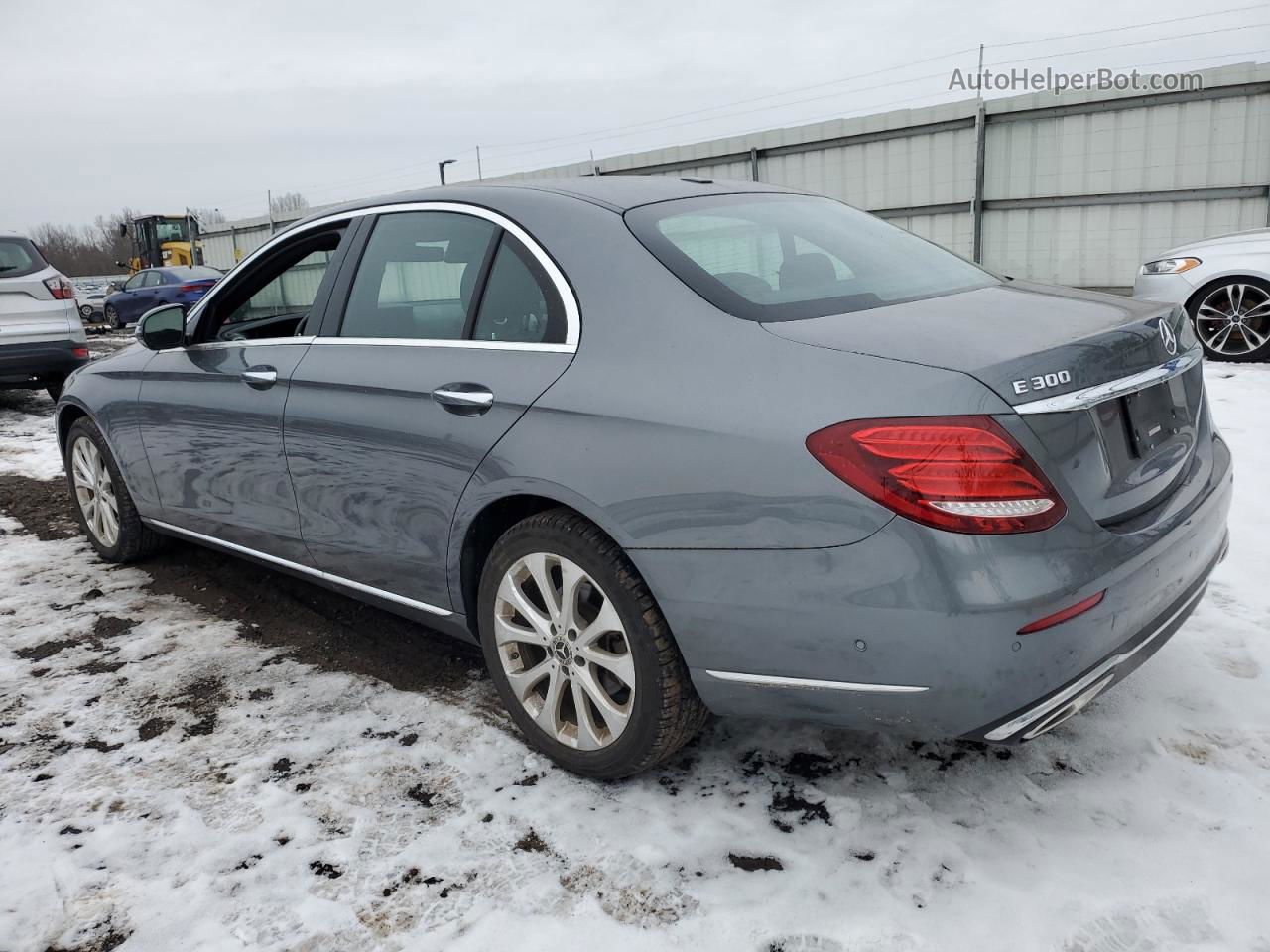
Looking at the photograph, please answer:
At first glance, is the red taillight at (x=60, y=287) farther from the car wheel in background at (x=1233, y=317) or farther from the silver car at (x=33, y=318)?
the car wheel in background at (x=1233, y=317)

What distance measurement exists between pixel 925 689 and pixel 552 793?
42.9 inches

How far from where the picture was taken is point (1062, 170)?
1195 cm

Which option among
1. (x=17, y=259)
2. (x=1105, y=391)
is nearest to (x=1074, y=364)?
(x=1105, y=391)

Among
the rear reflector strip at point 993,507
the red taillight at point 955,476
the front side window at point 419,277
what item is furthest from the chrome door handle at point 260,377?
the rear reflector strip at point 993,507

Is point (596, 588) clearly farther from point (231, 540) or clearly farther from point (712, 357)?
point (231, 540)

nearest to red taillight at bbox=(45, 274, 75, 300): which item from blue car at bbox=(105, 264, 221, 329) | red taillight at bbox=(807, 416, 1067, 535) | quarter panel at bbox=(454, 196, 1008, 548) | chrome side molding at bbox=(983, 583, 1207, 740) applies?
quarter panel at bbox=(454, 196, 1008, 548)

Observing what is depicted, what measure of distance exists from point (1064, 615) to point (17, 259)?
10.3 m

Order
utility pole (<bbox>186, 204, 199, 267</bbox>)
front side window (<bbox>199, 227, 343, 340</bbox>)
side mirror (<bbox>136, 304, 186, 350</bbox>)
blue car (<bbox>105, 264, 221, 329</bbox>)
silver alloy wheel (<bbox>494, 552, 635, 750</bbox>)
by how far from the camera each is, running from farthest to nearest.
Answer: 1. utility pole (<bbox>186, 204, 199, 267</bbox>)
2. blue car (<bbox>105, 264, 221, 329</bbox>)
3. side mirror (<bbox>136, 304, 186, 350</bbox>)
4. front side window (<bbox>199, 227, 343, 340</bbox>)
5. silver alloy wheel (<bbox>494, 552, 635, 750</bbox>)

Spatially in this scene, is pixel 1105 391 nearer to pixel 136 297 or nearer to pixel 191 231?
pixel 136 297

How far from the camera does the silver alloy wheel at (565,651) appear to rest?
2.41 metres

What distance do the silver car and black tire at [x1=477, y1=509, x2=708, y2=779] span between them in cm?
881

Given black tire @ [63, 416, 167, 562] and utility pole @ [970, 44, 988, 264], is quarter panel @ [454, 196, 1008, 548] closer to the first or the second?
black tire @ [63, 416, 167, 562]

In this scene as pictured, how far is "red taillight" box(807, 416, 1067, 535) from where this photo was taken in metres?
1.87

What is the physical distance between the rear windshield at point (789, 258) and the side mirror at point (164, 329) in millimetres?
2209
